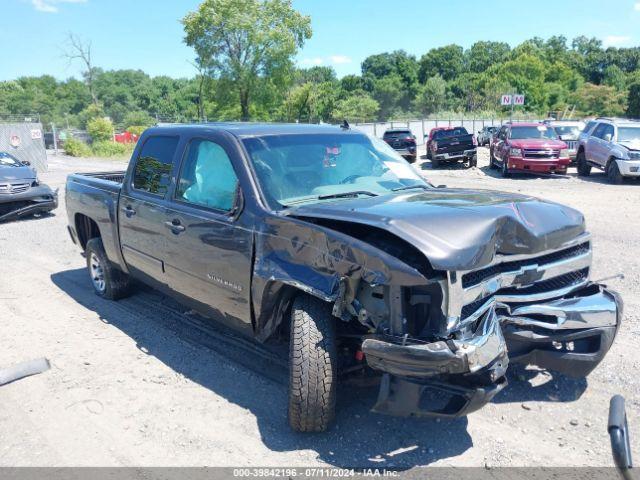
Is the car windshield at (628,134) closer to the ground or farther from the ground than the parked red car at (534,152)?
farther from the ground

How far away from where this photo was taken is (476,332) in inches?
120

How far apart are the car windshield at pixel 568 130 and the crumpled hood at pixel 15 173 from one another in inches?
740

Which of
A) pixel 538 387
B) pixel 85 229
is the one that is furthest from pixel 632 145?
pixel 85 229

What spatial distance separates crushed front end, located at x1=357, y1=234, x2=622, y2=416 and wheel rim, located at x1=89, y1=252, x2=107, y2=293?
4067 millimetres

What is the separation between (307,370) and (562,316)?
160cm

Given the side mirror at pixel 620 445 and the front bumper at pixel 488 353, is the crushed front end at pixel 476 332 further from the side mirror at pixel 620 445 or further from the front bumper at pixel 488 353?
the side mirror at pixel 620 445

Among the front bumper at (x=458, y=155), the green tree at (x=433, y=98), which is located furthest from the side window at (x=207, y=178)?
the green tree at (x=433, y=98)

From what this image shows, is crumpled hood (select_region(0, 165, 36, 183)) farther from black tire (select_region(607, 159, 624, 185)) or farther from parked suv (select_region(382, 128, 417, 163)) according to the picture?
parked suv (select_region(382, 128, 417, 163))

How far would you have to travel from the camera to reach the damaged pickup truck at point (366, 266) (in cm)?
298

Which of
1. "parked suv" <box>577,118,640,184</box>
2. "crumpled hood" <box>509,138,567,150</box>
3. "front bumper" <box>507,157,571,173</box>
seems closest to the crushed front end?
"parked suv" <box>577,118,640,184</box>

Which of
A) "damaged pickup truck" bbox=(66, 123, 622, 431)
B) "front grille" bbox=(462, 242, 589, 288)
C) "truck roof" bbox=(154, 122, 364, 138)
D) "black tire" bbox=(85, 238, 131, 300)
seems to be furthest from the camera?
"black tire" bbox=(85, 238, 131, 300)

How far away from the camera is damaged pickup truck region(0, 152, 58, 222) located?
11805 mm

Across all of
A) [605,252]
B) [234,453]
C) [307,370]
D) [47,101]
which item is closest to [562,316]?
[307,370]

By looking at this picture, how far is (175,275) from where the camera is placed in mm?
4594
